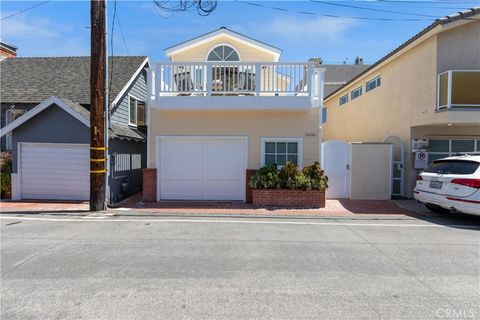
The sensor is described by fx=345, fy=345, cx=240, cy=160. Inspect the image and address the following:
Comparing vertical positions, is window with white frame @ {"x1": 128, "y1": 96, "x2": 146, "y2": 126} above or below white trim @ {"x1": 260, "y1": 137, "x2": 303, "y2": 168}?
above

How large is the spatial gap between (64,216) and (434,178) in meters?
9.57

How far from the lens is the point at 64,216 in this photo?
9.16 meters

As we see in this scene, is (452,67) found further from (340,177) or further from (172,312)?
(172,312)

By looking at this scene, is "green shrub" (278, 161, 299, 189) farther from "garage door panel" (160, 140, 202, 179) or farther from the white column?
"garage door panel" (160, 140, 202, 179)

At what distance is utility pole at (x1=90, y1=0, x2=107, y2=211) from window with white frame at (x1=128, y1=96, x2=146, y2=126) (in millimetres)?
5387

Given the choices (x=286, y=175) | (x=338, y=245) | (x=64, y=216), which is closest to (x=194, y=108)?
(x=286, y=175)

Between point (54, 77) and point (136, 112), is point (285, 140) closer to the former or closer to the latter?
point (136, 112)

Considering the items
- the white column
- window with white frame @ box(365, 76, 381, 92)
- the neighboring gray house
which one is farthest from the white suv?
the neighboring gray house

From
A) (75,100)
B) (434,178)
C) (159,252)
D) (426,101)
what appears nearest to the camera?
(159,252)

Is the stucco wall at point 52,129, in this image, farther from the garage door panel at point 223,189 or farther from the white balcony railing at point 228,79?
the garage door panel at point 223,189

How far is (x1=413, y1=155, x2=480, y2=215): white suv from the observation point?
764 centimetres

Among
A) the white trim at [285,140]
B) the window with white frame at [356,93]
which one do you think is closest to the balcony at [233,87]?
the white trim at [285,140]

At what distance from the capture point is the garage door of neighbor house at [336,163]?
11.7 metres

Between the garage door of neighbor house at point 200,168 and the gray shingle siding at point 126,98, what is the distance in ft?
10.6
